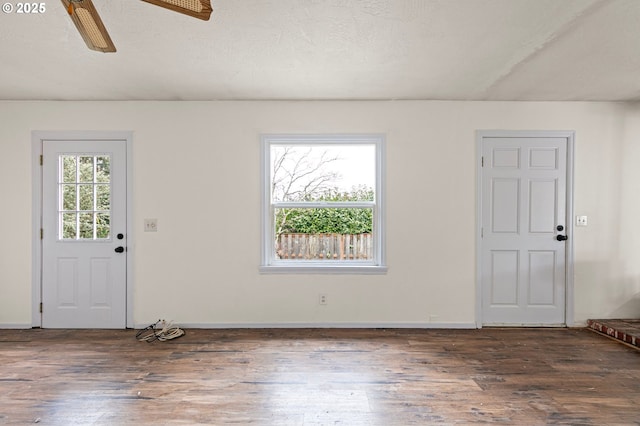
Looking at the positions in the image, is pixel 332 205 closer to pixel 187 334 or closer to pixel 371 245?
pixel 371 245

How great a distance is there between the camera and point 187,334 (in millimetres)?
3475

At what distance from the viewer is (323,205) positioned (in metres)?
3.70

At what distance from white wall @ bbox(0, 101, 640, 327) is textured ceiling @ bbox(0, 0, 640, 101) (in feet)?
0.71

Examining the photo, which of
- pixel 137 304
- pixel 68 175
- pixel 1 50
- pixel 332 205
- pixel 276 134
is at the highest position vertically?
pixel 1 50

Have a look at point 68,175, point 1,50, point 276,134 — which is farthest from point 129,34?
point 68,175

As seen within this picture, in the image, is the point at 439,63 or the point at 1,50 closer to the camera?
the point at 1,50

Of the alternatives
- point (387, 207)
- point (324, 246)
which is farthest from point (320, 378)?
point (387, 207)

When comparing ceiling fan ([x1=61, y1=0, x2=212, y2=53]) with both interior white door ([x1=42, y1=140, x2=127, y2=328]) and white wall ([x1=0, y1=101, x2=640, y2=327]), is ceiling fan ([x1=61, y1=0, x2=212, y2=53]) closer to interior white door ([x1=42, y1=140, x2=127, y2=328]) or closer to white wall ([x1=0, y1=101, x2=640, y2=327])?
white wall ([x1=0, y1=101, x2=640, y2=327])

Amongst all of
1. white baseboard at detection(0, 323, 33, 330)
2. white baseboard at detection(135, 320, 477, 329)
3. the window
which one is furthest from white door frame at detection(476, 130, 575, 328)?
white baseboard at detection(0, 323, 33, 330)

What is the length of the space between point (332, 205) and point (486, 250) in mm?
1706

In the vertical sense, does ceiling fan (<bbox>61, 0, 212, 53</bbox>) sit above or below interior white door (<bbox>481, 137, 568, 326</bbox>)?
above

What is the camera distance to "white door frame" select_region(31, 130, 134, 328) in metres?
3.62

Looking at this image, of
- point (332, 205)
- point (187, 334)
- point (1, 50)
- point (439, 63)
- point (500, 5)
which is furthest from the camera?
point (332, 205)

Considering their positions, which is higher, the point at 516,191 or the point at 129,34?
the point at 129,34
